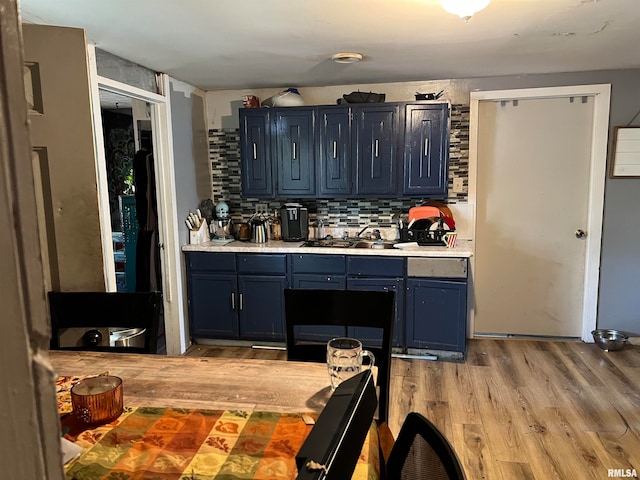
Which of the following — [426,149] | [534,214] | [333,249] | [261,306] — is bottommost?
[261,306]

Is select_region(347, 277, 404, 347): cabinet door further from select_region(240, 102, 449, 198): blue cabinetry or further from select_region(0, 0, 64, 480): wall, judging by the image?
select_region(0, 0, 64, 480): wall

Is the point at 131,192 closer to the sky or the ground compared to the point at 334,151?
closer to the ground

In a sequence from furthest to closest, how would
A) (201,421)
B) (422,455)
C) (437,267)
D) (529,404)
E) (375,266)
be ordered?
(375,266) → (437,267) → (529,404) → (201,421) → (422,455)

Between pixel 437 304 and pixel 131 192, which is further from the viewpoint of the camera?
pixel 131 192

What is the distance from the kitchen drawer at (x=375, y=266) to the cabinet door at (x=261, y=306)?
564 mm

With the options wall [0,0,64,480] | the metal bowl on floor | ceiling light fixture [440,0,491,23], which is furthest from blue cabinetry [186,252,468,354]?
wall [0,0,64,480]

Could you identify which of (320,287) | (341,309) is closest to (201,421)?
(341,309)

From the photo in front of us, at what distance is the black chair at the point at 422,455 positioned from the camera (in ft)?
2.71

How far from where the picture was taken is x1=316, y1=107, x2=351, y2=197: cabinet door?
371 cm

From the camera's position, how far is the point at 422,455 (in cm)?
94

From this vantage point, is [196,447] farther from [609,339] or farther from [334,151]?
[609,339]

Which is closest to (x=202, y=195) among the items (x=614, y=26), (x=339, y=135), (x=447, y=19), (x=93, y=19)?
(x=339, y=135)

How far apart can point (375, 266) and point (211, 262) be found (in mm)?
1342

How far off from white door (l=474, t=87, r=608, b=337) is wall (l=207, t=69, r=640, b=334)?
5.0 inches
